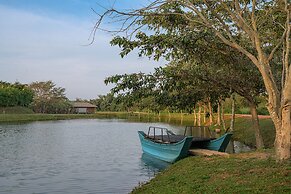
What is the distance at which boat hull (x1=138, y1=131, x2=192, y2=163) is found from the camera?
58.0ft

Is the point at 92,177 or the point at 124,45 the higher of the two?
the point at 124,45

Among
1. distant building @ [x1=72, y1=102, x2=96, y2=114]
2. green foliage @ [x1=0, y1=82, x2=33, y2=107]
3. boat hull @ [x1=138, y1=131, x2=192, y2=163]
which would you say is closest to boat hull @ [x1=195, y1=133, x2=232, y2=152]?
boat hull @ [x1=138, y1=131, x2=192, y2=163]

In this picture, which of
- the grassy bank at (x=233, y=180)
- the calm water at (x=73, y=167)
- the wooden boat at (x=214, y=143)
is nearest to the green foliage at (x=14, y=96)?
the calm water at (x=73, y=167)

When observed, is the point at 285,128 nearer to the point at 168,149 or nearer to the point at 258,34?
the point at 258,34

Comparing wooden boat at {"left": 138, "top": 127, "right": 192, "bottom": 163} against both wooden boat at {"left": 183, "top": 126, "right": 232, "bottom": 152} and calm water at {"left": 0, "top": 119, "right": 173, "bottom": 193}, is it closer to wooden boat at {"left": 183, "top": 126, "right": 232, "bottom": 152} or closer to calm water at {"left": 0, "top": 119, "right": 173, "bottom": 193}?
calm water at {"left": 0, "top": 119, "right": 173, "bottom": 193}

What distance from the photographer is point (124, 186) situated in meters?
14.2

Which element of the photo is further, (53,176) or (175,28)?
(53,176)

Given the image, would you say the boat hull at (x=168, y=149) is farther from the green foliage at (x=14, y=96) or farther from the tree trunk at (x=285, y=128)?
the green foliage at (x=14, y=96)

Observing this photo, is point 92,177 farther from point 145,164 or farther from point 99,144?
point 99,144

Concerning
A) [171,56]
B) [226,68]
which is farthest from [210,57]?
[171,56]

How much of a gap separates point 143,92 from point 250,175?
Result: 5.53 metres

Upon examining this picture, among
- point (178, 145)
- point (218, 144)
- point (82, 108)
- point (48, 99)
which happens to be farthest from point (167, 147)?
point (82, 108)

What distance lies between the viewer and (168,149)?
18969 mm

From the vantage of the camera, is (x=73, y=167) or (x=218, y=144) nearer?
(x=73, y=167)
